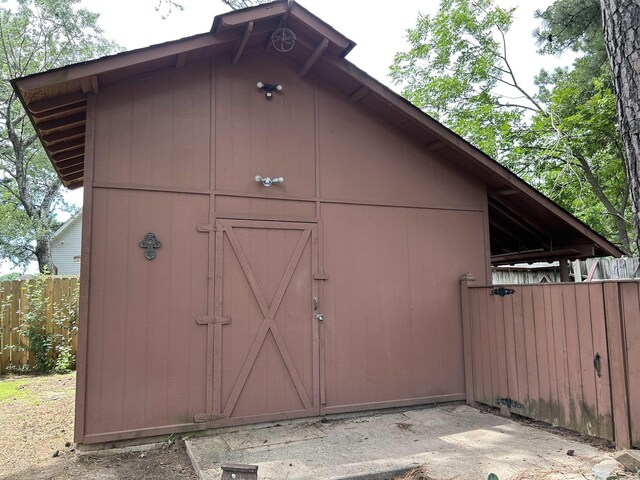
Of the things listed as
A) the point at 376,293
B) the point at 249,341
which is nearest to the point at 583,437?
the point at 376,293

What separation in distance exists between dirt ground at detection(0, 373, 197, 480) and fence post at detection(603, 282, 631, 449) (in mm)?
3378

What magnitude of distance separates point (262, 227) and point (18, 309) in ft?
18.0

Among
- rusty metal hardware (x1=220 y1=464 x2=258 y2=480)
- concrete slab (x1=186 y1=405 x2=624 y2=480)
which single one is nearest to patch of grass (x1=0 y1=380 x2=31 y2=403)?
concrete slab (x1=186 y1=405 x2=624 y2=480)

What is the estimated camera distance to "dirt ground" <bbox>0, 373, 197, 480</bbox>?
3404mm

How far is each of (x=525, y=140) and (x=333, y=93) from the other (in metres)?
8.29

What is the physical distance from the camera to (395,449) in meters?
3.70

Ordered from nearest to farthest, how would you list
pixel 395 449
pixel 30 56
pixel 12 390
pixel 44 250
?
pixel 395 449 → pixel 12 390 → pixel 30 56 → pixel 44 250

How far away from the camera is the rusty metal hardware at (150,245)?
4125 mm

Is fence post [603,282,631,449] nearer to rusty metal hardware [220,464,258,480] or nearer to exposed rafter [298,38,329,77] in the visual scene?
rusty metal hardware [220,464,258,480]

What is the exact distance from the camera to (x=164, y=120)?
4.34 metres

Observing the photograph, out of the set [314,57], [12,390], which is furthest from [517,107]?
[12,390]

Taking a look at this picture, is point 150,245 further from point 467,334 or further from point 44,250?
point 44,250

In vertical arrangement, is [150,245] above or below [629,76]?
below

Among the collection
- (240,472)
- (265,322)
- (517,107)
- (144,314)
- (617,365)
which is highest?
(517,107)
